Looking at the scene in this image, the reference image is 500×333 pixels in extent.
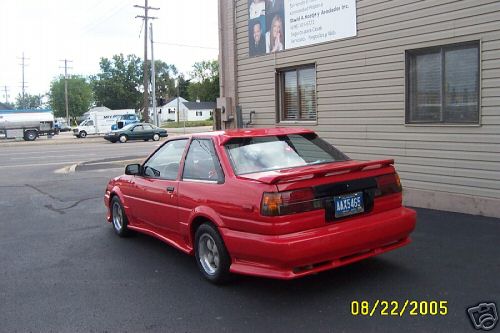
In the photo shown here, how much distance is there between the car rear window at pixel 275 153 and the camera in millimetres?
4926

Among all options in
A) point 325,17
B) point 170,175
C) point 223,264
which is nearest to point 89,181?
point 325,17

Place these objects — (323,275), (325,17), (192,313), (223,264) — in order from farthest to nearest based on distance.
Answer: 1. (325,17)
2. (323,275)
3. (223,264)
4. (192,313)

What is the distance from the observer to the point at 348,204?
4.53 metres

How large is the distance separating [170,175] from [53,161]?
59.1 feet

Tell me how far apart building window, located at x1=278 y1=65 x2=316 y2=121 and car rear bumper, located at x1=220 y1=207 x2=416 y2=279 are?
19.2 feet

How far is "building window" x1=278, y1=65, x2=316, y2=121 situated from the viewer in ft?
34.0

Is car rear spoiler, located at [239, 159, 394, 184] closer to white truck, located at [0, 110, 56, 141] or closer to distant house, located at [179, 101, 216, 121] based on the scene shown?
white truck, located at [0, 110, 56, 141]

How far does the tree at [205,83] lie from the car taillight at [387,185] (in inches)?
4152

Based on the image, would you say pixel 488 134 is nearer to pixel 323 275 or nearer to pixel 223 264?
pixel 323 275

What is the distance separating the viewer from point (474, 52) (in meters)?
7.39

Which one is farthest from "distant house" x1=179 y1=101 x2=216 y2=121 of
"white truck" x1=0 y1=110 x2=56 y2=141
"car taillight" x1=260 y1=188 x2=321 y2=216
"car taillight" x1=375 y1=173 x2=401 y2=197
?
"car taillight" x1=260 y1=188 x2=321 y2=216

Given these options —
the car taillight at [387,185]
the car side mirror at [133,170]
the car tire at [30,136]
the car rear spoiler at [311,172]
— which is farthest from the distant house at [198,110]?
the car rear spoiler at [311,172]

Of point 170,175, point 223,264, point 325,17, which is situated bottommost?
point 223,264
